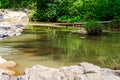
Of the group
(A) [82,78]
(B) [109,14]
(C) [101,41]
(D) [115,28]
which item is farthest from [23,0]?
(A) [82,78]

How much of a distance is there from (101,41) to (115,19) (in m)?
10.7

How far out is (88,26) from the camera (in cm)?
2361

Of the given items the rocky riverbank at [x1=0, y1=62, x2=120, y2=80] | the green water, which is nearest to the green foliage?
the green water

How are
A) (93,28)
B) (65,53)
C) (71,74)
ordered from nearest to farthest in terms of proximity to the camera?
(71,74) → (65,53) → (93,28)

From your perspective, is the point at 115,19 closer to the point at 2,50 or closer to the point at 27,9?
the point at 2,50

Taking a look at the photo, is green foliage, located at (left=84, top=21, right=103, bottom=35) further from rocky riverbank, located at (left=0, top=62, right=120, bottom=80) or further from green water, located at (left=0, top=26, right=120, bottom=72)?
rocky riverbank, located at (left=0, top=62, right=120, bottom=80)

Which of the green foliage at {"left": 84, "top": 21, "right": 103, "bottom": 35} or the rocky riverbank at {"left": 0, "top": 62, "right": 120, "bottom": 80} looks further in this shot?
the green foliage at {"left": 84, "top": 21, "right": 103, "bottom": 35}

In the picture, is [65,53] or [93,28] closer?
[65,53]

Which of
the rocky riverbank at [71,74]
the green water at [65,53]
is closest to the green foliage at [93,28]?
the green water at [65,53]

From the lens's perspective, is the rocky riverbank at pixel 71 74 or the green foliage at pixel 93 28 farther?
the green foliage at pixel 93 28

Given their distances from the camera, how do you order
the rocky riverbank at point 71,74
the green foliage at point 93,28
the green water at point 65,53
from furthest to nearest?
the green foliage at point 93,28 < the green water at point 65,53 < the rocky riverbank at point 71,74

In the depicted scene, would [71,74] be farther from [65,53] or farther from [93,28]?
[93,28]

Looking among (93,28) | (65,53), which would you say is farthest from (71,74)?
(93,28)

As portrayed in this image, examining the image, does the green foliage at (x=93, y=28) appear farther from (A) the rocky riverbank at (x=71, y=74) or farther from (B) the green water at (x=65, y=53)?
(A) the rocky riverbank at (x=71, y=74)
